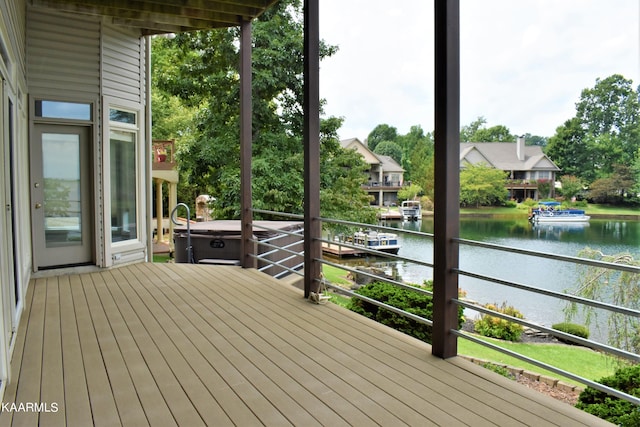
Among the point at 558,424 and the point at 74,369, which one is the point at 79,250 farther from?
the point at 558,424

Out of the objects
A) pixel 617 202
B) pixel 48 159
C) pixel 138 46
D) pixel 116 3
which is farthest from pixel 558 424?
pixel 617 202

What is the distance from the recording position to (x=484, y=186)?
1870 cm

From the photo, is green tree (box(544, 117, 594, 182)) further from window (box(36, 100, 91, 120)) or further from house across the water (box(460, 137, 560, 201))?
window (box(36, 100, 91, 120))

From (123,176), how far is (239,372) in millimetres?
4248

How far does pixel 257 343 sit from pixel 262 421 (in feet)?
3.59

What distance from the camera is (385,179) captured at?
78.4 ft

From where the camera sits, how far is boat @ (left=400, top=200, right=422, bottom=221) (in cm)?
2044

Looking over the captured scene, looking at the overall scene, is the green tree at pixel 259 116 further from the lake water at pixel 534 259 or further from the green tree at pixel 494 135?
the green tree at pixel 494 135

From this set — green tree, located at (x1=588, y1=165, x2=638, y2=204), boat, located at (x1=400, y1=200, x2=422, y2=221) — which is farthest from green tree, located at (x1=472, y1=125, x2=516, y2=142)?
green tree, located at (x1=588, y1=165, x2=638, y2=204)

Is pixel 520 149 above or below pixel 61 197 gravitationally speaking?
above

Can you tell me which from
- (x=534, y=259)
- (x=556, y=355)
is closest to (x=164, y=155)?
(x=556, y=355)

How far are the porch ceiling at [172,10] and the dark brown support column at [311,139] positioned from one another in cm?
94

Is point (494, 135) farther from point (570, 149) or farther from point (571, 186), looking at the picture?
point (571, 186)

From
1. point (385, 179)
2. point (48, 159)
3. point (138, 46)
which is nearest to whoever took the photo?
point (48, 159)
